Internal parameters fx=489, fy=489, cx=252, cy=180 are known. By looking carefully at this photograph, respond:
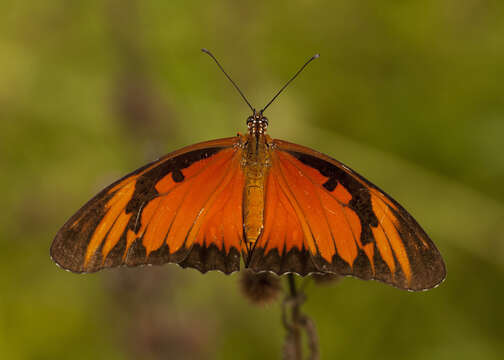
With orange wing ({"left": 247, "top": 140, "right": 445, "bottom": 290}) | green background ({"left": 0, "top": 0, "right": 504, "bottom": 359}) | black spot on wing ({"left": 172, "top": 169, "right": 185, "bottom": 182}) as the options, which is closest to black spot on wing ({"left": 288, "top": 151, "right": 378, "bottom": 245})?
orange wing ({"left": 247, "top": 140, "right": 445, "bottom": 290})

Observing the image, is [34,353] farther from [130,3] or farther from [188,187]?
[130,3]

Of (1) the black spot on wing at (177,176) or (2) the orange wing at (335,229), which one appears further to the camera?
(1) the black spot on wing at (177,176)

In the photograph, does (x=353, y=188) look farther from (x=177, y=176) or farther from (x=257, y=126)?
(x=177, y=176)

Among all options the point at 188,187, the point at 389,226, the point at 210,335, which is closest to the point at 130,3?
the point at 188,187

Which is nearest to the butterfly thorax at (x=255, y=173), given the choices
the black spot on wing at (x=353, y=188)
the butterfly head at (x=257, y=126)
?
the butterfly head at (x=257, y=126)

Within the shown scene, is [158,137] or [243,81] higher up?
[243,81]

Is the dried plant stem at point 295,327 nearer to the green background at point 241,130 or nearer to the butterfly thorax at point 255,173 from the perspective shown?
the butterfly thorax at point 255,173
